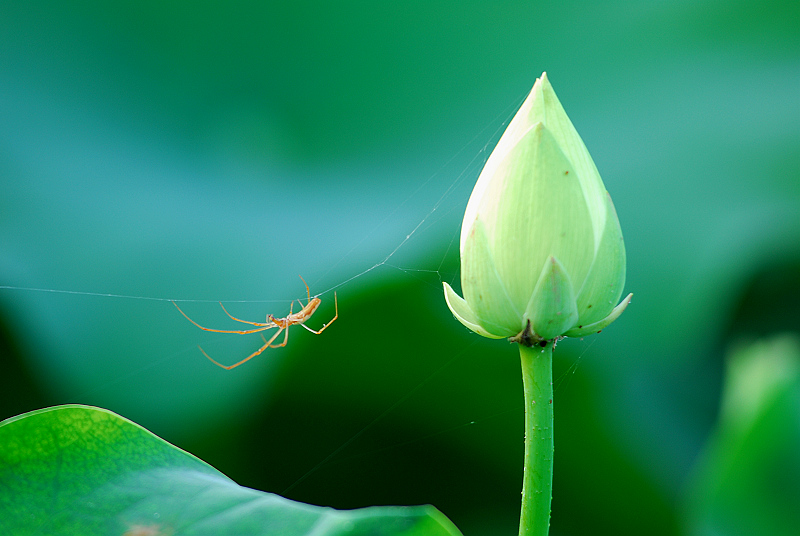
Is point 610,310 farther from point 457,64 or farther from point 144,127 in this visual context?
point 144,127

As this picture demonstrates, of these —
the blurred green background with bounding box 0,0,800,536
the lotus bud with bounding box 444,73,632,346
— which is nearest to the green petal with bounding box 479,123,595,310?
the lotus bud with bounding box 444,73,632,346

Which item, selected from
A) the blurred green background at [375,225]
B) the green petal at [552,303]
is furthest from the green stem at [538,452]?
the blurred green background at [375,225]

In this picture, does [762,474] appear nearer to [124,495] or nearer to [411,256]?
[124,495]

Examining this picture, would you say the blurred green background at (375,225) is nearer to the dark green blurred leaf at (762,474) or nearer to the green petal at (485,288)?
the green petal at (485,288)

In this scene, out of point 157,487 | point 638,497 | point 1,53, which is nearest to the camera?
point 157,487

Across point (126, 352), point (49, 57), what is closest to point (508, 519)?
point (126, 352)

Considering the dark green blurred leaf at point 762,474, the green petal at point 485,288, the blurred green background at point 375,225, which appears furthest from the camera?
the blurred green background at point 375,225

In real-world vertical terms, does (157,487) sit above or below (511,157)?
below
